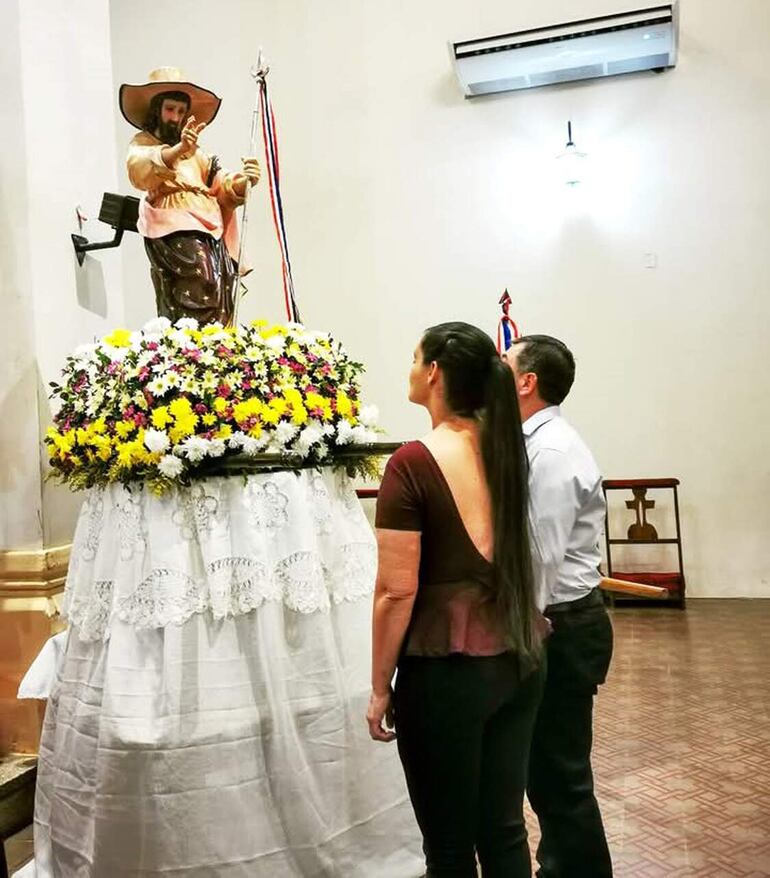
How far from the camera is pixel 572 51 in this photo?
6453mm

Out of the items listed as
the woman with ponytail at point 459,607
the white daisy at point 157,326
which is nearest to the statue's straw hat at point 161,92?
the white daisy at point 157,326

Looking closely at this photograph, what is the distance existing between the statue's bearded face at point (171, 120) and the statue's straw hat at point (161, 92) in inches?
1.5

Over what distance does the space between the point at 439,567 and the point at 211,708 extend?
1037mm

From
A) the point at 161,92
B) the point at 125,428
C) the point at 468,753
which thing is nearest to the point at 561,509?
the point at 468,753

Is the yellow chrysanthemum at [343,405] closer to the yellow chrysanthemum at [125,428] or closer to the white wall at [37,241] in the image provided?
the yellow chrysanthemum at [125,428]

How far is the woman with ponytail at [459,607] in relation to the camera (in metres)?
1.63

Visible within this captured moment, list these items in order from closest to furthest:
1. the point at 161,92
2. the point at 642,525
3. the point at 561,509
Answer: the point at 561,509
the point at 161,92
the point at 642,525

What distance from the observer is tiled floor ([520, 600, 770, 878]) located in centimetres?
264

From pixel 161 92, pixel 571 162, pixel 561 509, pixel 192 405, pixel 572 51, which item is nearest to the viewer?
pixel 561 509

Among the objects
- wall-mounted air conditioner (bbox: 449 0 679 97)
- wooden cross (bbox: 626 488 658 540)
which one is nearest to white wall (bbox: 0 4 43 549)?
wall-mounted air conditioner (bbox: 449 0 679 97)


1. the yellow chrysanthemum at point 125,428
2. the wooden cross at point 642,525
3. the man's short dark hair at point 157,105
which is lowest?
the wooden cross at point 642,525

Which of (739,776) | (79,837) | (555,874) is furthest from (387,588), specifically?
(739,776)

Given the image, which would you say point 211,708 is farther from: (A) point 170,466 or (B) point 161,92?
(B) point 161,92

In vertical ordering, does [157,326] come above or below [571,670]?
above
